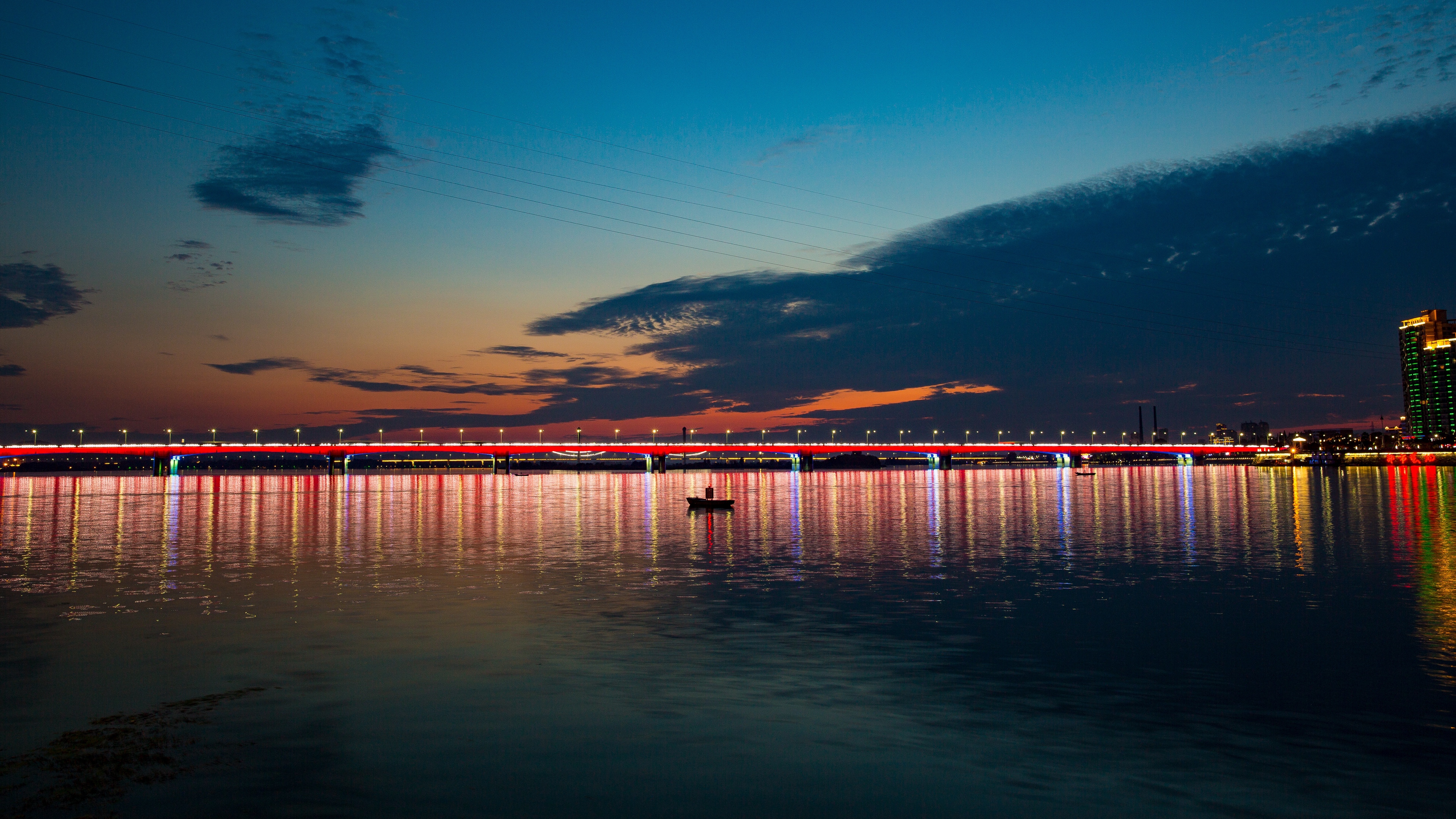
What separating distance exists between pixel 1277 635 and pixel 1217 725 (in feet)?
29.4

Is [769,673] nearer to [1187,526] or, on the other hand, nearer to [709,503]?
[1187,526]

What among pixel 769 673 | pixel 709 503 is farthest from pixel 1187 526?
pixel 769 673

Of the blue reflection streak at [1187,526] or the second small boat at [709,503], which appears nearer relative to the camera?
the blue reflection streak at [1187,526]

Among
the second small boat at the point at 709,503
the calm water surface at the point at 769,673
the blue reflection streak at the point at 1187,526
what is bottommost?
the blue reflection streak at the point at 1187,526

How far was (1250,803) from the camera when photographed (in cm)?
1096

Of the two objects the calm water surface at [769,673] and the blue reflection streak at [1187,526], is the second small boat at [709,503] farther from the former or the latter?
the blue reflection streak at [1187,526]

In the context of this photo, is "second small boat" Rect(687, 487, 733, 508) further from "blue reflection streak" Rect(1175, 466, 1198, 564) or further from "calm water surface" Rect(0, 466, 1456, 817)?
"blue reflection streak" Rect(1175, 466, 1198, 564)

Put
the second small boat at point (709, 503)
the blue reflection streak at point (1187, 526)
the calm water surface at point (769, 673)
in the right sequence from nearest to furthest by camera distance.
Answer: the calm water surface at point (769, 673)
the blue reflection streak at point (1187, 526)
the second small boat at point (709, 503)

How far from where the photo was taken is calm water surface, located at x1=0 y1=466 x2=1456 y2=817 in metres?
11.5

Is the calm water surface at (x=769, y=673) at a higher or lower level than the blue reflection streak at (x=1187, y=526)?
higher

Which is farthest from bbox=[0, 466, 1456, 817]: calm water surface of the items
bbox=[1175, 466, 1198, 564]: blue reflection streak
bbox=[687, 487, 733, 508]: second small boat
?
bbox=[687, 487, 733, 508]: second small boat

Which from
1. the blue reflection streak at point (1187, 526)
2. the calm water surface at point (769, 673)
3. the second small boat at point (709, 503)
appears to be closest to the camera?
the calm water surface at point (769, 673)

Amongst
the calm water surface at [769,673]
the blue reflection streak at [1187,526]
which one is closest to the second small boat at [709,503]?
the calm water surface at [769,673]

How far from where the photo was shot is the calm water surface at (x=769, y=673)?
11531 mm
